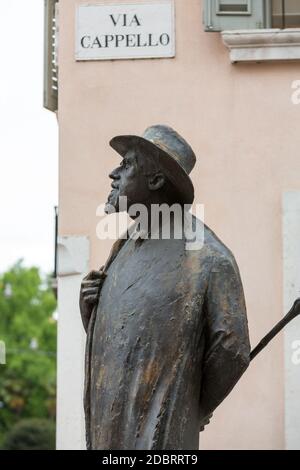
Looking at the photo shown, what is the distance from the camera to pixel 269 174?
17.4m

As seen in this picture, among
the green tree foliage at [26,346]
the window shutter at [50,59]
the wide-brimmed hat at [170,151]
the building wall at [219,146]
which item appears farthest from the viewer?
the green tree foliage at [26,346]

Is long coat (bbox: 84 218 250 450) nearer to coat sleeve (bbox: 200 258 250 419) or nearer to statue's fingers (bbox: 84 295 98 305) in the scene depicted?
coat sleeve (bbox: 200 258 250 419)

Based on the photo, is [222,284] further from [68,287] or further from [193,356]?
[68,287]

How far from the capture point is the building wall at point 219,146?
17.0m

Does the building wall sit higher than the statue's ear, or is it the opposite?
the building wall

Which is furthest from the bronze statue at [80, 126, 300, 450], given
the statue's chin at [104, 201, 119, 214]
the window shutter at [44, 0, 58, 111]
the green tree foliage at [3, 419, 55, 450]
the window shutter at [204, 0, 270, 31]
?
the green tree foliage at [3, 419, 55, 450]

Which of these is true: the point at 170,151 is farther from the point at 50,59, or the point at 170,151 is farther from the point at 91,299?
the point at 50,59

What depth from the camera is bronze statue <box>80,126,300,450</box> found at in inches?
340

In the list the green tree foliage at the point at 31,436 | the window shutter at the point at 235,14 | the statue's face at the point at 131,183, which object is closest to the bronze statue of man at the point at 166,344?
the statue's face at the point at 131,183

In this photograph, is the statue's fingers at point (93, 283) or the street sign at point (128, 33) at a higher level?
the street sign at point (128, 33)

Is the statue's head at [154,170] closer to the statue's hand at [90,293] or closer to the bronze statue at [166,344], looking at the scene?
the bronze statue at [166,344]

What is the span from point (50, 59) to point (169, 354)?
1182 centimetres

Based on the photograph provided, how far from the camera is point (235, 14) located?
58.6 feet
